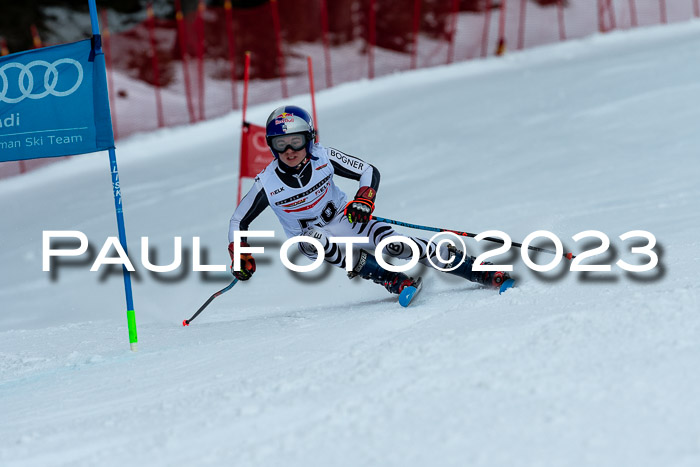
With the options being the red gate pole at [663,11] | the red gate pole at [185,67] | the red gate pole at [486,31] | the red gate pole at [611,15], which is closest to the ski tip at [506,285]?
the red gate pole at [185,67]

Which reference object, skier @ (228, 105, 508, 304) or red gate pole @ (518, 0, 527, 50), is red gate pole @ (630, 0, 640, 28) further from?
skier @ (228, 105, 508, 304)

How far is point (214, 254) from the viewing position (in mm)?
8055

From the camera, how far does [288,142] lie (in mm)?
4840

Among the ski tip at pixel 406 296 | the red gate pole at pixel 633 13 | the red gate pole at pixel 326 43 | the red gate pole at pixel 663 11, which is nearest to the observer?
the ski tip at pixel 406 296

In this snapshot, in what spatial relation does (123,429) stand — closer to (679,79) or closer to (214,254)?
(214,254)

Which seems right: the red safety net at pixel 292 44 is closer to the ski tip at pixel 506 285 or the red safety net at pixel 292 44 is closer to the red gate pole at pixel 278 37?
the red gate pole at pixel 278 37

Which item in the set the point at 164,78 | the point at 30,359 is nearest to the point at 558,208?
the point at 30,359

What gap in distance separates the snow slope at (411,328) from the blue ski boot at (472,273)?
15 centimetres

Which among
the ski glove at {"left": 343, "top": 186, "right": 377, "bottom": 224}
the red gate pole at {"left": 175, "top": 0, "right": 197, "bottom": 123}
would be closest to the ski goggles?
the ski glove at {"left": 343, "top": 186, "right": 377, "bottom": 224}

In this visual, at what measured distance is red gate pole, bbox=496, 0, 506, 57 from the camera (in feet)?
54.7

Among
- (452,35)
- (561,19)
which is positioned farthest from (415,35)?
(561,19)

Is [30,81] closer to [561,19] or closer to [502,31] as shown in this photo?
[502,31]

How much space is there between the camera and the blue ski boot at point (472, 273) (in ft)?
15.7

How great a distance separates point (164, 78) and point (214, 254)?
922 cm
